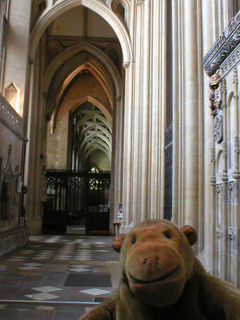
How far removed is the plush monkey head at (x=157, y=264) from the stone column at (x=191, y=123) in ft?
13.8

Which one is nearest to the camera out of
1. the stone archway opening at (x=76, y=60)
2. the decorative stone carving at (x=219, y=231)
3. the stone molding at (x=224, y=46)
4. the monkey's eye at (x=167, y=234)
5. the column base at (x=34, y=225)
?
the monkey's eye at (x=167, y=234)

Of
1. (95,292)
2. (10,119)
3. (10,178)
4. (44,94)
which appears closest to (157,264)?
(95,292)

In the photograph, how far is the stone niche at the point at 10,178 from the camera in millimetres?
8500

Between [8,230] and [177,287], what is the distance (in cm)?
891

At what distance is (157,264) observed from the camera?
45.3 inches

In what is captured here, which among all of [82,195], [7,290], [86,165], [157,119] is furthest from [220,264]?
[86,165]

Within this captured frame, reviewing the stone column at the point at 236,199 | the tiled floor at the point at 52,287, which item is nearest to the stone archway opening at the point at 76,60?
the tiled floor at the point at 52,287

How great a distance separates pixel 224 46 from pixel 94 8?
1322 cm

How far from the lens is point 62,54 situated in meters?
19.6

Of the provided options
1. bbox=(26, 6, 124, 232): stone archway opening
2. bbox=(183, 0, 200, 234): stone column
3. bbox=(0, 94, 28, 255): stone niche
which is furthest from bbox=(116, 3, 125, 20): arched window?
bbox=(183, 0, 200, 234): stone column

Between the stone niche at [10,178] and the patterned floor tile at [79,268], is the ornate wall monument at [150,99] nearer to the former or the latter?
the stone niche at [10,178]

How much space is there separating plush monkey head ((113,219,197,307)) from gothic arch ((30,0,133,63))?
1427 centimetres

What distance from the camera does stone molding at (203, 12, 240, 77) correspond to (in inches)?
137

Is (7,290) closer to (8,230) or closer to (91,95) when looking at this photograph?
(8,230)
